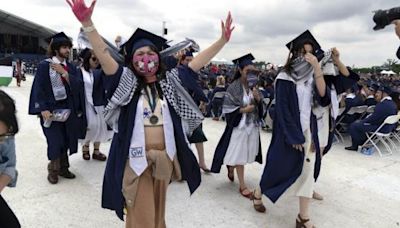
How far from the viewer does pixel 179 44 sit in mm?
2924

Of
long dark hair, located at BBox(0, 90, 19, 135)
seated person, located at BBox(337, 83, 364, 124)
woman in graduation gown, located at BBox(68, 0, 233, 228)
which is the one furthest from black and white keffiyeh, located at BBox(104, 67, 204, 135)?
seated person, located at BBox(337, 83, 364, 124)

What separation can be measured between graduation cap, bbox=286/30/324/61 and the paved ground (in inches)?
71.1

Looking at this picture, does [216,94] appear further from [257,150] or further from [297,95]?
[297,95]

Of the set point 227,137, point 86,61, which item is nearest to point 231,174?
point 227,137

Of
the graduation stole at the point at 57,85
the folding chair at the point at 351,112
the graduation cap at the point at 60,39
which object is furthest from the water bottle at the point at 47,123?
the folding chair at the point at 351,112

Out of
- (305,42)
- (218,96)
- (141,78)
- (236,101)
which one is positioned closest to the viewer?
(141,78)

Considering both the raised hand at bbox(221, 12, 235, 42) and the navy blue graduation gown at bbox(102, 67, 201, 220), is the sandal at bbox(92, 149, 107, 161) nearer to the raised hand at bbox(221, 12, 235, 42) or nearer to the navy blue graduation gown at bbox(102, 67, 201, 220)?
the navy blue graduation gown at bbox(102, 67, 201, 220)

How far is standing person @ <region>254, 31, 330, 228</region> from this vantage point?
11.7ft

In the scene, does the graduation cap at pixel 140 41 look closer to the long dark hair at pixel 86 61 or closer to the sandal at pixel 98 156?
the long dark hair at pixel 86 61

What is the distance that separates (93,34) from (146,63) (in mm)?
432

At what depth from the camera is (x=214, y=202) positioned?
4.37 metres

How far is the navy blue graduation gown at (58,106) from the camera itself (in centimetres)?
461

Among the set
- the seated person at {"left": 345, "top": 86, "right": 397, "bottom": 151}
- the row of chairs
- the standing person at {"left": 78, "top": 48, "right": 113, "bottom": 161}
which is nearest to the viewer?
the standing person at {"left": 78, "top": 48, "right": 113, "bottom": 161}

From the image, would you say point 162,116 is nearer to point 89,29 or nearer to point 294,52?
point 89,29
